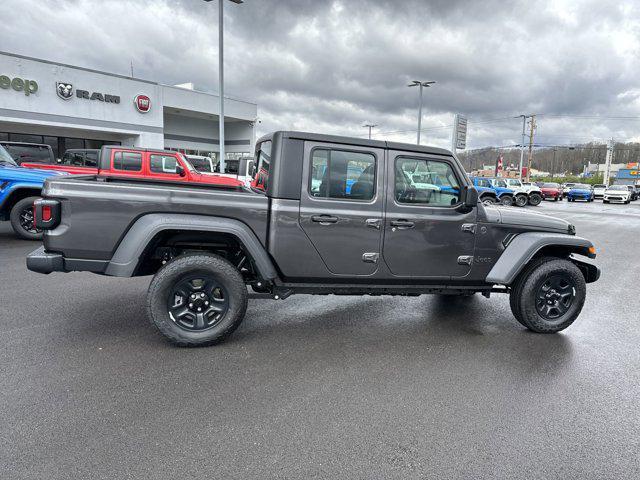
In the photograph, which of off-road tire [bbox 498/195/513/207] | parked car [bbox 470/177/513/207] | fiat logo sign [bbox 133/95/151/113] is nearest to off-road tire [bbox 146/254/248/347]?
parked car [bbox 470/177/513/207]

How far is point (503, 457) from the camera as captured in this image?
2.46 meters

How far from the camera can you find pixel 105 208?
11.4 feet

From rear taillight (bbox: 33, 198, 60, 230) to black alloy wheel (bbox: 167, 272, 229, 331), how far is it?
45.1 inches

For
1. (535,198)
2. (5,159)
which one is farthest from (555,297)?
(535,198)

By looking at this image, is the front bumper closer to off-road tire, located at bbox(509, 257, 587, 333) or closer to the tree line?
off-road tire, located at bbox(509, 257, 587, 333)

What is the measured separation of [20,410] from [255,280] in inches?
82.8

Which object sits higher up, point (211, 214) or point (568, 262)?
point (211, 214)

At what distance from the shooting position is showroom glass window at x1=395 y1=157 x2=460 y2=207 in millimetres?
4078

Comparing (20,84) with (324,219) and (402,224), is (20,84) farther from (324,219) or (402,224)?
(402,224)

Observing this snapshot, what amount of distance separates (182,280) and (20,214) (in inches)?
262

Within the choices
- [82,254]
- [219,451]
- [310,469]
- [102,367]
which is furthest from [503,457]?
[82,254]

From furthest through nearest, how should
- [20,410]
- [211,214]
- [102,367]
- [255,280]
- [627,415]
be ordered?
[255,280], [211,214], [102,367], [627,415], [20,410]

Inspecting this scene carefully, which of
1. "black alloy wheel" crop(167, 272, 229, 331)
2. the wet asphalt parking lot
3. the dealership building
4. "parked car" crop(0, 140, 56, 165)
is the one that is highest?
the dealership building

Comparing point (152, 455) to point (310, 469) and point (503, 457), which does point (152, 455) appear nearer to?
point (310, 469)
